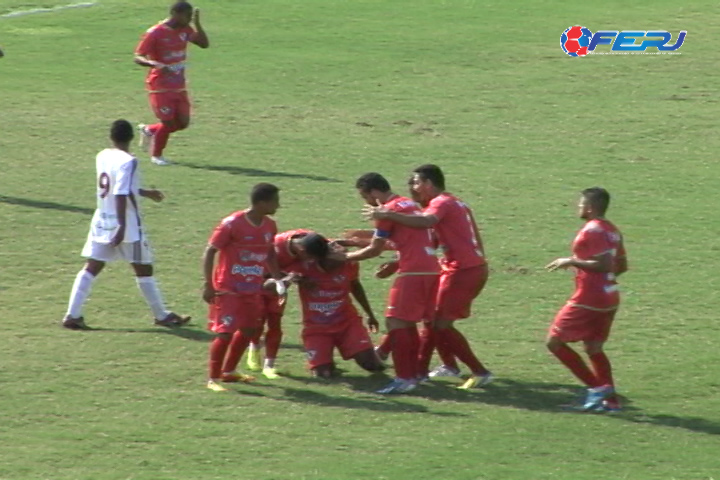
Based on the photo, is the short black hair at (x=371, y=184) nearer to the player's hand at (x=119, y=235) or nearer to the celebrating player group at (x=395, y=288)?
the celebrating player group at (x=395, y=288)

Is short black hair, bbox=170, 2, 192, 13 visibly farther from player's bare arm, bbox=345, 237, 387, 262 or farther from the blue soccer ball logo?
the blue soccer ball logo

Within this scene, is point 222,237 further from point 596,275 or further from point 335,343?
point 596,275

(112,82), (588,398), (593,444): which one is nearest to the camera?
(593,444)

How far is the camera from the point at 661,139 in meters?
20.5

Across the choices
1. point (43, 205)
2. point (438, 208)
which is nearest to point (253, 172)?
point (43, 205)

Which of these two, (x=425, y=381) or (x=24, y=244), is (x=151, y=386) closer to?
(x=425, y=381)

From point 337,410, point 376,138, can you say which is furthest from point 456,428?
point 376,138

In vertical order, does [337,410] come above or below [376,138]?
below

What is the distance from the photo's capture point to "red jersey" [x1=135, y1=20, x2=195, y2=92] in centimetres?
1859

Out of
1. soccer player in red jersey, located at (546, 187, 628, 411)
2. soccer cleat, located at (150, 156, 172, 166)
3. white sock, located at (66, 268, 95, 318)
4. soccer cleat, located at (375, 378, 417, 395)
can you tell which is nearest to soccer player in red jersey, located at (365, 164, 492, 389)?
soccer cleat, located at (375, 378, 417, 395)

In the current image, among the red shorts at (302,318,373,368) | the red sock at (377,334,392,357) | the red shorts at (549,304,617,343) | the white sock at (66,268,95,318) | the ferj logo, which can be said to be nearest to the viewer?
the red shorts at (549,304,617,343)

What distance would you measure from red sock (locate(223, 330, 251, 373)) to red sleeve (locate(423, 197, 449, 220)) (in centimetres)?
167

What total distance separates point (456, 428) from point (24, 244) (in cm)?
637

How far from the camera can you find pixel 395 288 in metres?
11.4
